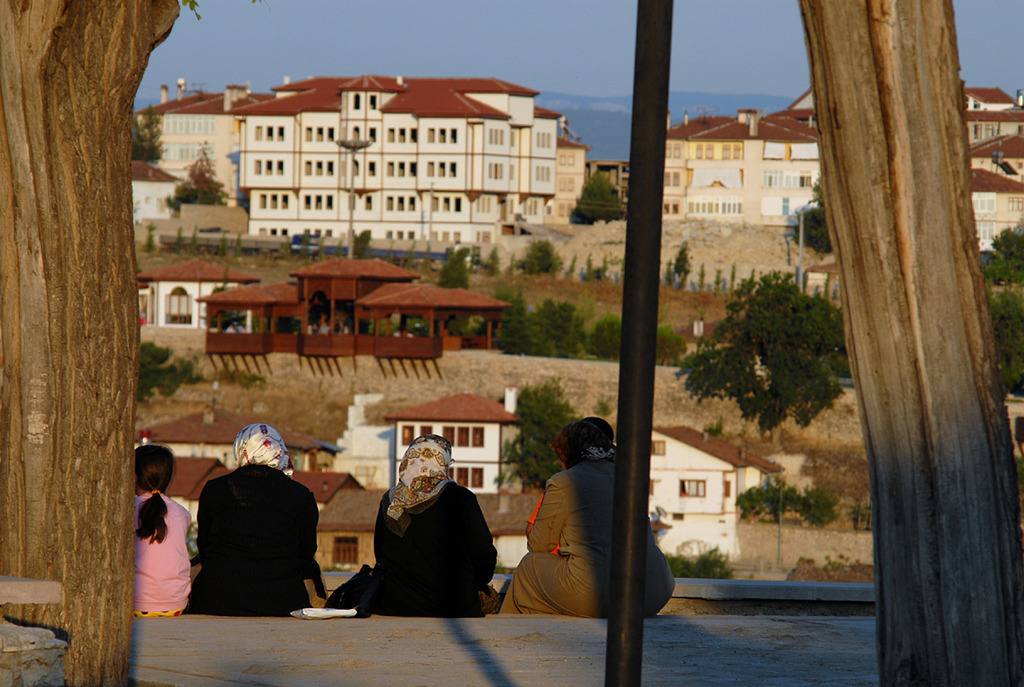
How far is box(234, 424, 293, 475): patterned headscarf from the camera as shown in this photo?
5.11m

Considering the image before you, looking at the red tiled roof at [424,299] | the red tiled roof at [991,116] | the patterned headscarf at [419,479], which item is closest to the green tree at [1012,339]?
the red tiled roof at [424,299]

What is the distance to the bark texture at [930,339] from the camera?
266 cm

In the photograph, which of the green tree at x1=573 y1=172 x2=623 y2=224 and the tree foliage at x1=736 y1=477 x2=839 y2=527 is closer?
the tree foliage at x1=736 y1=477 x2=839 y2=527

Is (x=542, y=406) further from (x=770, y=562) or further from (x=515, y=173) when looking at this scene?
(x=515, y=173)

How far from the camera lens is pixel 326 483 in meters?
31.4

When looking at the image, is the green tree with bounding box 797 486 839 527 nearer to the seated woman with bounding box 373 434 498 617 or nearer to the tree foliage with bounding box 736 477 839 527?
the tree foliage with bounding box 736 477 839 527

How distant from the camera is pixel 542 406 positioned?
36.8 m

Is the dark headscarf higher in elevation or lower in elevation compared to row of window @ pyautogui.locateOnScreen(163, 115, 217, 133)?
lower

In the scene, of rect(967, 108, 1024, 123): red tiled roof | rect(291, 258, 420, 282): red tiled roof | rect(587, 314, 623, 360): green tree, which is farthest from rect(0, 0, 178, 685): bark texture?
rect(967, 108, 1024, 123): red tiled roof

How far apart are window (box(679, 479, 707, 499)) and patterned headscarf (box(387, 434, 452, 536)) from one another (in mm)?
29720

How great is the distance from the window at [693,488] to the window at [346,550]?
925 centimetres

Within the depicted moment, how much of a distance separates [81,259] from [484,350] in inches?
1520

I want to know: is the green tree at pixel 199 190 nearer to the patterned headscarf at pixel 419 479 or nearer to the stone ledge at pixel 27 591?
the patterned headscarf at pixel 419 479

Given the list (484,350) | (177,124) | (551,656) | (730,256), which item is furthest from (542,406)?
(177,124)
